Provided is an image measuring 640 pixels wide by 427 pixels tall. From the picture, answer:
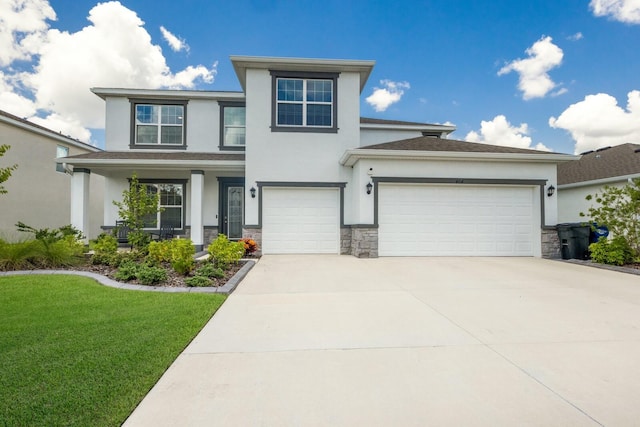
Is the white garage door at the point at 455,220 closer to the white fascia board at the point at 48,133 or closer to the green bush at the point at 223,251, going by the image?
the green bush at the point at 223,251

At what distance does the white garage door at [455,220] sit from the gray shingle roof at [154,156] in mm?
6048

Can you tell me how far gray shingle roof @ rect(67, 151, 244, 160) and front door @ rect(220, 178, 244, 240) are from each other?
93 centimetres

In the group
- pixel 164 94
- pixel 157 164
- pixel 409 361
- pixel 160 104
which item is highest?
pixel 164 94

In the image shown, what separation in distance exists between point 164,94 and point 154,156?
2753mm

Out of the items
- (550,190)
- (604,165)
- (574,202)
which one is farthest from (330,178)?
(604,165)

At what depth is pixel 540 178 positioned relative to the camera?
9.90 m

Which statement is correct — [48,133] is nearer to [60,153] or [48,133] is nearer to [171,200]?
[60,153]

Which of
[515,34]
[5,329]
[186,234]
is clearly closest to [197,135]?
[186,234]

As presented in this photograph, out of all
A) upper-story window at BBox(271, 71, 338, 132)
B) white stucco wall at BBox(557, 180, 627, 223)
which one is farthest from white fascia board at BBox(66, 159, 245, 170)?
white stucco wall at BBox(557, 180, 627, 223)

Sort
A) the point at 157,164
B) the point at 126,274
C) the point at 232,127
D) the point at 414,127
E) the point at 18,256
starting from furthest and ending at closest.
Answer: the point at 414,127, the point at 232,127, the point at 157,164, the point at 18,256, the point at 126,274

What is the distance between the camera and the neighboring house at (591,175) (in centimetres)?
1205

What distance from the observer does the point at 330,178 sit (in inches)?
418

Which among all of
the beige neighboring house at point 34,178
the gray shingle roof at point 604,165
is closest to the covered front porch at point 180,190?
the beige neighboring house at point 34,178

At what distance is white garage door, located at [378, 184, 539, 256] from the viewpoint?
384 inches
